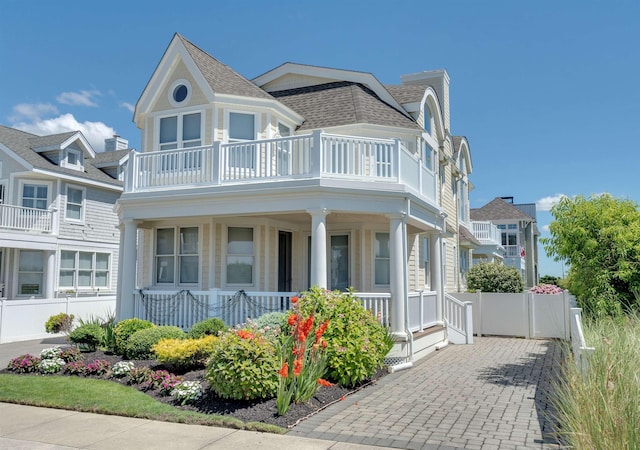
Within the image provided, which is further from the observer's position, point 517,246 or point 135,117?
point 517,246

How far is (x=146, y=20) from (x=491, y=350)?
45.1 feet

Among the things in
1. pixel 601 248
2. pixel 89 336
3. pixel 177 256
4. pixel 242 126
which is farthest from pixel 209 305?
pixel 601 248

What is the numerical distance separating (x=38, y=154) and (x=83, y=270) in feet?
20.3

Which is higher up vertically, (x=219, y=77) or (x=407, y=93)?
(x=407, y=93)

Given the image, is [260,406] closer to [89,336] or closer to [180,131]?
[89,336]

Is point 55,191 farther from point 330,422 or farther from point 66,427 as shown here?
point 330,422

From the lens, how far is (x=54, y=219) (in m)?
23.2

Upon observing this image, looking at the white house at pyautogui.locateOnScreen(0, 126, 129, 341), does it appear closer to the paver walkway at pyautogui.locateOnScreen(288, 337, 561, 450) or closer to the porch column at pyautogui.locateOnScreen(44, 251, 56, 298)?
the porch column at pyautogui.locateOnScreen(44, 251, 56, 298)

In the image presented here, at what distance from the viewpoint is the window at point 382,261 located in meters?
15.1

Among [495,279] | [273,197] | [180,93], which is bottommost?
[495,279]

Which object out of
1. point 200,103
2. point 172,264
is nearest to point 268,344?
point 172,264

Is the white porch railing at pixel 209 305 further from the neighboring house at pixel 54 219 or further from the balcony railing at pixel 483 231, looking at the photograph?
the balcony railing at pixel 483 231

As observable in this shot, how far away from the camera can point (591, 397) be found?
4.80 m

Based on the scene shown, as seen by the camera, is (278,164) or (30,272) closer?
(278,164)
